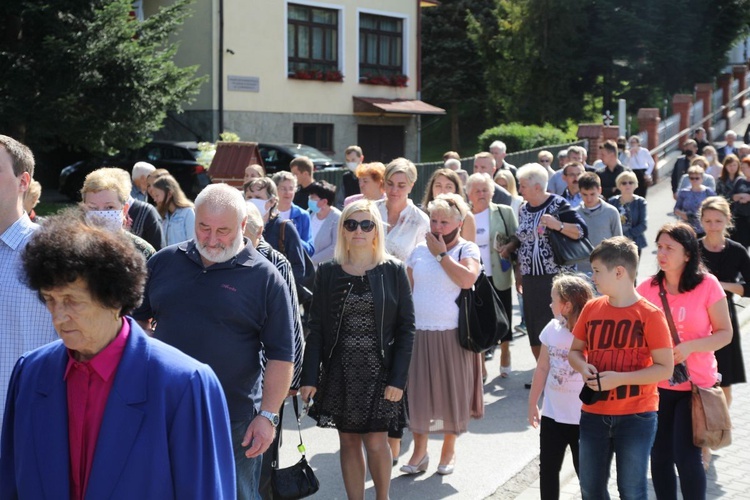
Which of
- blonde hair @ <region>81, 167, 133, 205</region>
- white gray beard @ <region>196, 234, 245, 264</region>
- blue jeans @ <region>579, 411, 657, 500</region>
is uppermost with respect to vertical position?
blonde hair @ <region>81, 167, 133, 205</region>

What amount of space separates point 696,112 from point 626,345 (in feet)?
109

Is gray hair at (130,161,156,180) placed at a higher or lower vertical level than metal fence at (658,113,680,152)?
lower

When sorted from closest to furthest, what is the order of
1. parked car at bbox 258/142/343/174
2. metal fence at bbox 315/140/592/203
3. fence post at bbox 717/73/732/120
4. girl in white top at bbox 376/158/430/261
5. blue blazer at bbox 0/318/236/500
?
blue blazer at bbox 0/318/236/500 → girl in white top at bbox 376/158/430/261 → metal fence at bbox 315/140/592/203 → parked car at bbox 258/142/343/174 → fence post at bbox 717/73/732/120

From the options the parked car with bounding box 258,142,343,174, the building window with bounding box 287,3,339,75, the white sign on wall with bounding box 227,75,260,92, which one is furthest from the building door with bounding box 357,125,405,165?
the parked car with bounding box 258,142,343,174

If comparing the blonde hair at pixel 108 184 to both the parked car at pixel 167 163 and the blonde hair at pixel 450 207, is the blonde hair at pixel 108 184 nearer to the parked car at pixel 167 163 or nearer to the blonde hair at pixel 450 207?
the blonde hair at pixel 450 207

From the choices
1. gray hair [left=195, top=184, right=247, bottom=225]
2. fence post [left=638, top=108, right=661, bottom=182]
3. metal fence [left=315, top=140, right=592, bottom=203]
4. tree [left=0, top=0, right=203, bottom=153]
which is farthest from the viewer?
fence post [left=638, top=108, right=661, bottom=182]

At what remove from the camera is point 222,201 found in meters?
4.51

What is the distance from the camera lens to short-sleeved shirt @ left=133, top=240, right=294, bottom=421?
4.39 metres

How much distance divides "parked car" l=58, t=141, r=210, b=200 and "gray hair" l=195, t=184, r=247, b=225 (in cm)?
1595

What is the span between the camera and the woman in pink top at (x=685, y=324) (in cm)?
565

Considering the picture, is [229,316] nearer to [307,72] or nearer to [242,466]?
[242,466]

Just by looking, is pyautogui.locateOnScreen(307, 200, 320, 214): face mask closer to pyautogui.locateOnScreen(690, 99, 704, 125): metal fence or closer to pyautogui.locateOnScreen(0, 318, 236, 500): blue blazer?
pyautogui.locateOnScreen(0, 318, 236, 500): blue blazer

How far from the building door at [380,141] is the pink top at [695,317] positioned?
28.0 m

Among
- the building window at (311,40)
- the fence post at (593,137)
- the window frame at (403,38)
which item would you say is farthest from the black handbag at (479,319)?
the window frame at (403,38)
